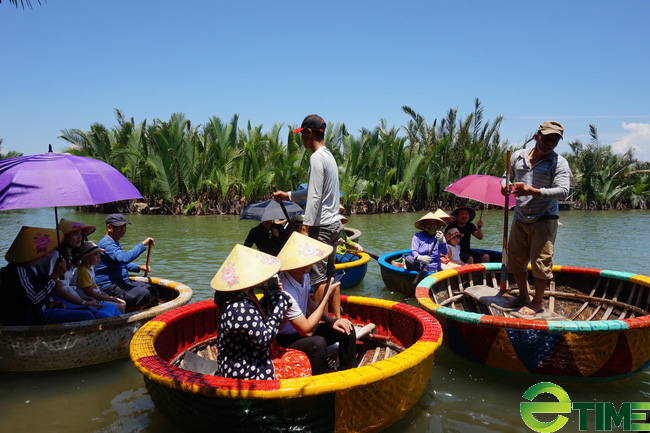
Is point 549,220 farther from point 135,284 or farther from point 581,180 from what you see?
point 581,180

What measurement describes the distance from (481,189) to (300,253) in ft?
12.5

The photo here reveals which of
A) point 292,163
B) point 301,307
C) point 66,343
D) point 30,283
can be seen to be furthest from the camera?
point 292,163

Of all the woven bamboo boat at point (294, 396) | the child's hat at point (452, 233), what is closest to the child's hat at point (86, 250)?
the woven bamboo boat at point (294, 396)

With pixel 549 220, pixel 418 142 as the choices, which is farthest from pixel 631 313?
pixel 418 142

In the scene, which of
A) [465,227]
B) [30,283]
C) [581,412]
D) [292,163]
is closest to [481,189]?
[465,227]

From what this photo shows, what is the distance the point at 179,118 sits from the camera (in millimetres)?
19281

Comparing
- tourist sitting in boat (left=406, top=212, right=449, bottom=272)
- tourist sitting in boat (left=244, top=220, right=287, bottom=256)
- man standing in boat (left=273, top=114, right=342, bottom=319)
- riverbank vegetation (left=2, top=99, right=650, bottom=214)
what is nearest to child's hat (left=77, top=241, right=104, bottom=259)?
tourist sitting in boat (left=244, top=220, right=287, bottom=256)

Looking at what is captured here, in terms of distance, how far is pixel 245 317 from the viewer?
94.0 inches

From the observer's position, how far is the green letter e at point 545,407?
9.81 ft

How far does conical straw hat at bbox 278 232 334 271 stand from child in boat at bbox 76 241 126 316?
2.21m

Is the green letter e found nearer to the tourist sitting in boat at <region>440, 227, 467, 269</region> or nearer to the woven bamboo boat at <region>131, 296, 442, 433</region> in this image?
the woven bamboo boat at <region>131, 296, 442, 433</region>

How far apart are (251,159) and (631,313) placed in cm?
1662

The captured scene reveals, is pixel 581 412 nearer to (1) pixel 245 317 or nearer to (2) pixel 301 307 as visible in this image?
(2) pixel 301 307

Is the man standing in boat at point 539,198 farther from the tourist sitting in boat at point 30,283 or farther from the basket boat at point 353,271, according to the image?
the tourist sitting in boat at point 30,283
